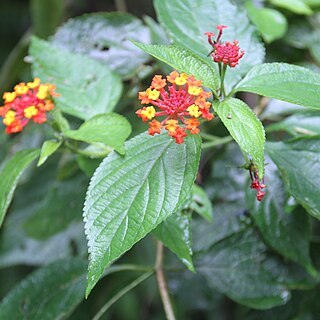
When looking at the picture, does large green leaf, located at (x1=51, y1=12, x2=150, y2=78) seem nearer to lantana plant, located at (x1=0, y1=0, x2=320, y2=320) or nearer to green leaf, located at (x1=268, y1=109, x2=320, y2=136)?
lantana plant, located at (x1=0, y1=0, x2=320, y2=320)

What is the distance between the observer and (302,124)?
108 cm

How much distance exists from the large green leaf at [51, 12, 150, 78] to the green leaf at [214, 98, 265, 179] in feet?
1.80

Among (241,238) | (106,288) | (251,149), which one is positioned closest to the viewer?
(251,149)

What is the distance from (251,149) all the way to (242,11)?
42 centimetres

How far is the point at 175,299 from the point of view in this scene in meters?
1.45

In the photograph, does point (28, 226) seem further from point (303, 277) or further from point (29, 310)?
point (303, 277)

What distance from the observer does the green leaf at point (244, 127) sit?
74cm

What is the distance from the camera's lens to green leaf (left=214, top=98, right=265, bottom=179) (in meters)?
0.74

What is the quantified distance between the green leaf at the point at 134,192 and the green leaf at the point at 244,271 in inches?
16.3

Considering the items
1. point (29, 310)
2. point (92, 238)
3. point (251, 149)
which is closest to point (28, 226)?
point (29, 310)

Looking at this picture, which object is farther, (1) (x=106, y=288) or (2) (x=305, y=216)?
(1) (x=106, y=288)

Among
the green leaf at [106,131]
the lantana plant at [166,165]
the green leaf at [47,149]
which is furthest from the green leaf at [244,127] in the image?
the green leaf at [47,149]

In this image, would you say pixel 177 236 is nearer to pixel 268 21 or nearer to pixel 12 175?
pixel 12 175

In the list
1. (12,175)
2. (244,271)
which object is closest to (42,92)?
(12,175)
